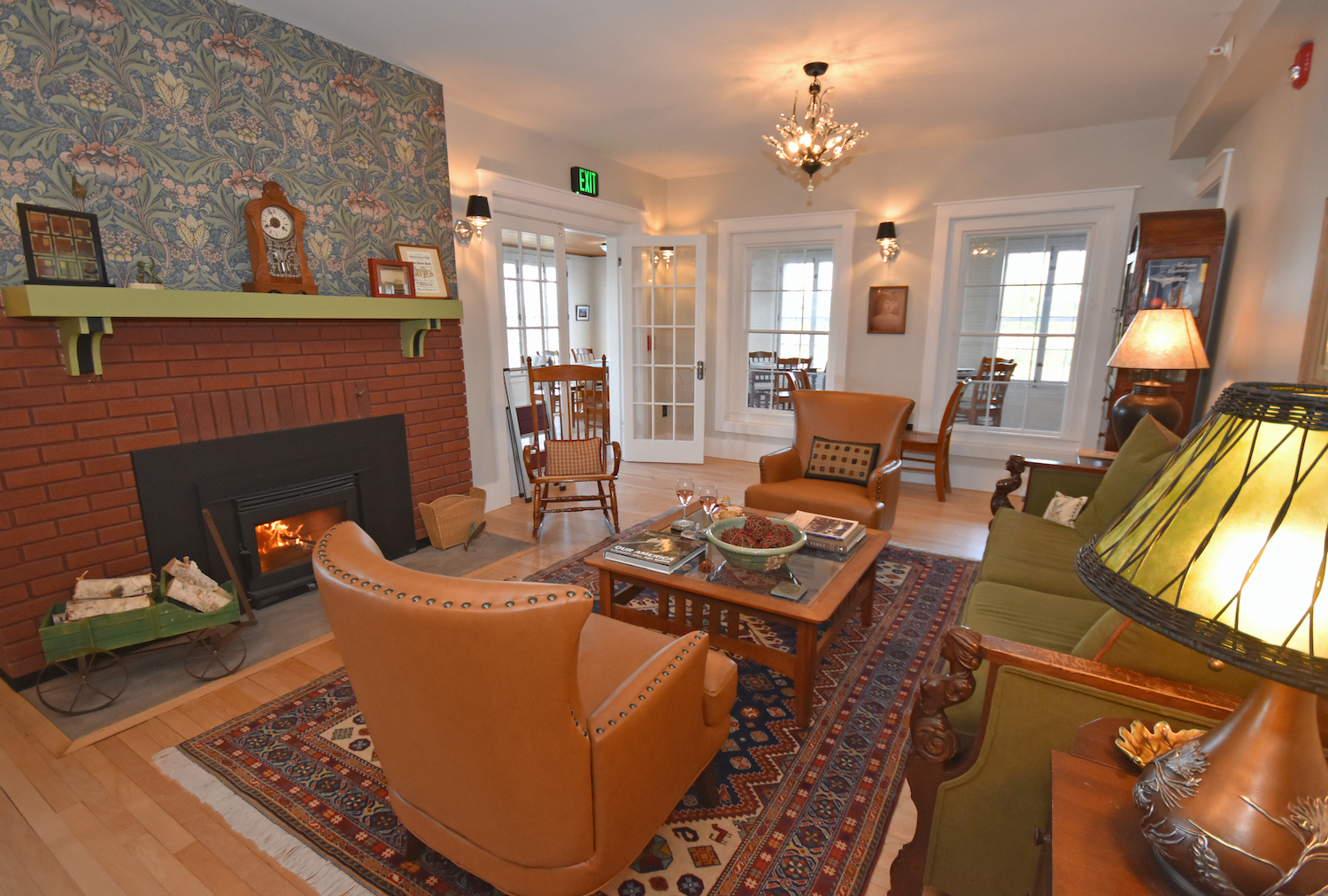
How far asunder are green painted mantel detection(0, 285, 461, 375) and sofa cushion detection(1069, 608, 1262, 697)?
316cm

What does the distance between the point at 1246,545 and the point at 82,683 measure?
3190 millimetres

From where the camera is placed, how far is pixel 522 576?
10.8 ft

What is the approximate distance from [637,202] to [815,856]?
5306mm

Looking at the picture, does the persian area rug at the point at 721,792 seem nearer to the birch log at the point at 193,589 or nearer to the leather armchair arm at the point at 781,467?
the birch log at the point at 193,589

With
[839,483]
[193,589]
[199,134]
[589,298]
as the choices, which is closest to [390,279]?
[199,134]

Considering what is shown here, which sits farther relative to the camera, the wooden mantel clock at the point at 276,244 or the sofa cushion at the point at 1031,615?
the wooden mantel clock at the point at 276,244

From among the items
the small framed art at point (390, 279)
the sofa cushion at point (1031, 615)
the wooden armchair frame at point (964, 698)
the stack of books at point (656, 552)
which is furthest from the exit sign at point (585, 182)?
the wooden armchair frame at point (964, 698)

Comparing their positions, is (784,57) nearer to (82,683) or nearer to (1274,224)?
(1274,224)

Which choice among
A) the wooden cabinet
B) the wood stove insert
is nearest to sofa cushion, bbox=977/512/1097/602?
the wooden cabinet

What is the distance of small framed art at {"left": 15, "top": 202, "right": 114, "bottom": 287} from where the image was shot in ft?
7.19

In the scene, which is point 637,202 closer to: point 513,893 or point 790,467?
point 790,467

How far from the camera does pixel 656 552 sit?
2.29 meters

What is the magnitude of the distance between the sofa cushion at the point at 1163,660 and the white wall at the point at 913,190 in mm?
4258

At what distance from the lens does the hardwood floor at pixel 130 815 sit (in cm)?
151
